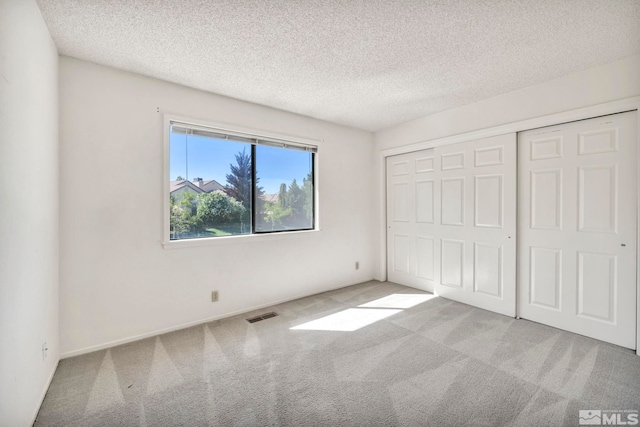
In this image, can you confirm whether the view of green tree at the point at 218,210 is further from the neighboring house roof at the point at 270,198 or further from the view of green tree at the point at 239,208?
the neighboring house roof at the point at 270,198

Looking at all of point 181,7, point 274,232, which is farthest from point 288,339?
point 181,7

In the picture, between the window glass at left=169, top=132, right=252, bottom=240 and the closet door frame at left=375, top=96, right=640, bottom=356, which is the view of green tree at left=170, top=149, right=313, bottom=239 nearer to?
the window glass at left=169, top=132, right=252, bottom=240

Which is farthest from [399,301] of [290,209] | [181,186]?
[181,186]

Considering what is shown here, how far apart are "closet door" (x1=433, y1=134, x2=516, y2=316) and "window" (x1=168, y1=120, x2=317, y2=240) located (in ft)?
6.02

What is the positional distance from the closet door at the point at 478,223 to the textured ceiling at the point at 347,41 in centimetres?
78

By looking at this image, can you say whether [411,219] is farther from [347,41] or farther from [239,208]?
[347,41]

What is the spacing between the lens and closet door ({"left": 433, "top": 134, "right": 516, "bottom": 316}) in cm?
312

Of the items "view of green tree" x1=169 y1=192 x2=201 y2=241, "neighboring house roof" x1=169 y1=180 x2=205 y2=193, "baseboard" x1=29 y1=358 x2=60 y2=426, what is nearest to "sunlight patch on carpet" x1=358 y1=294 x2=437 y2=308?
"view of green tree" x1=169 y1=192 x2=201 y2=241

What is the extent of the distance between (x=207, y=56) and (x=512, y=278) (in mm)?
3740

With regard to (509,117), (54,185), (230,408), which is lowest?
(230,408)

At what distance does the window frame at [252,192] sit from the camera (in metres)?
2.72

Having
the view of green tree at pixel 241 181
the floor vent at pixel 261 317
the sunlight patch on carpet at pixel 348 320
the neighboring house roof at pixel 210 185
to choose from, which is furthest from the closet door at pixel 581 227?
the neighboring house roof at pixel 210 185

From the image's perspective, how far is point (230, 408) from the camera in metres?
1.73

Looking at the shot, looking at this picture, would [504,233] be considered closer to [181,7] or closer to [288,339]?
[288,339]
